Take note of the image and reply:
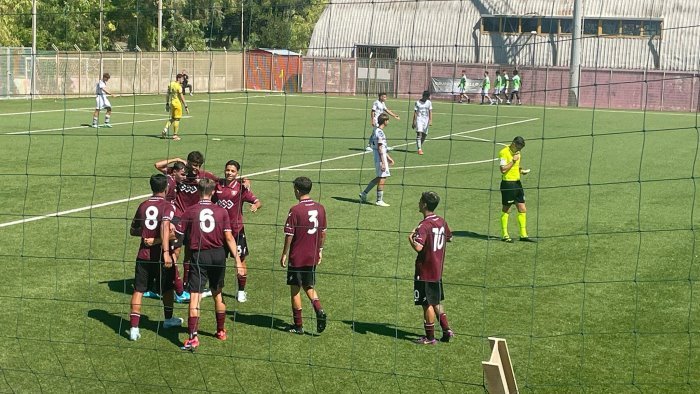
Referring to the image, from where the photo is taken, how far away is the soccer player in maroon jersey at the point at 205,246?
10.9 m

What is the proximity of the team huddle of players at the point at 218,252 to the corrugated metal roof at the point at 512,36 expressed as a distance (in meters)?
46.1

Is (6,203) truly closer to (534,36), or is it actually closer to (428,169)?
(428,169)

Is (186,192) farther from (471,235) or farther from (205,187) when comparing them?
(471,235)

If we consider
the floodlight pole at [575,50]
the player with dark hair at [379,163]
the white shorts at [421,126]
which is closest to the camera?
the player with dark hair at [379,163]

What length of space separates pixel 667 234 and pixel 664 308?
5.41 meters

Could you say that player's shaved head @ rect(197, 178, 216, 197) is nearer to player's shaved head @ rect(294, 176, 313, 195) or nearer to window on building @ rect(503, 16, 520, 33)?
player's shaved head @ rect(294, 176, 313, 195)

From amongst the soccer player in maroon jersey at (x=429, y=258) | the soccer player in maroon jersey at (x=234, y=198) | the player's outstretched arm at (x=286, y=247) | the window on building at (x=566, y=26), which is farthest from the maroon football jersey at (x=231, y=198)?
the window on building at (x=566, y=26)

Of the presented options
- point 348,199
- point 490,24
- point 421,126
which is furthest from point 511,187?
point 490,24

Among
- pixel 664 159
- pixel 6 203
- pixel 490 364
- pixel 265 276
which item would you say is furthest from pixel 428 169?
pixel 490 364

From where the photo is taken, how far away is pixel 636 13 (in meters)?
60.0

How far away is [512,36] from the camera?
2490 inches

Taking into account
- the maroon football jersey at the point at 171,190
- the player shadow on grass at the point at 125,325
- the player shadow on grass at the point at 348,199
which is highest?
the maroon football jersey at the point at 171,190

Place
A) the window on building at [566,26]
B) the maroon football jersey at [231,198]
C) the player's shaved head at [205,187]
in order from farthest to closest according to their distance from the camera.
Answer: the window on building at [566,26], the maroon football jersey at [231,198], the player's shaved head at [205,187]

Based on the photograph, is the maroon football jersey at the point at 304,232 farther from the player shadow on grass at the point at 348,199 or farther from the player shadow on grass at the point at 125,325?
the player shadow on grass at the point at 348,199
